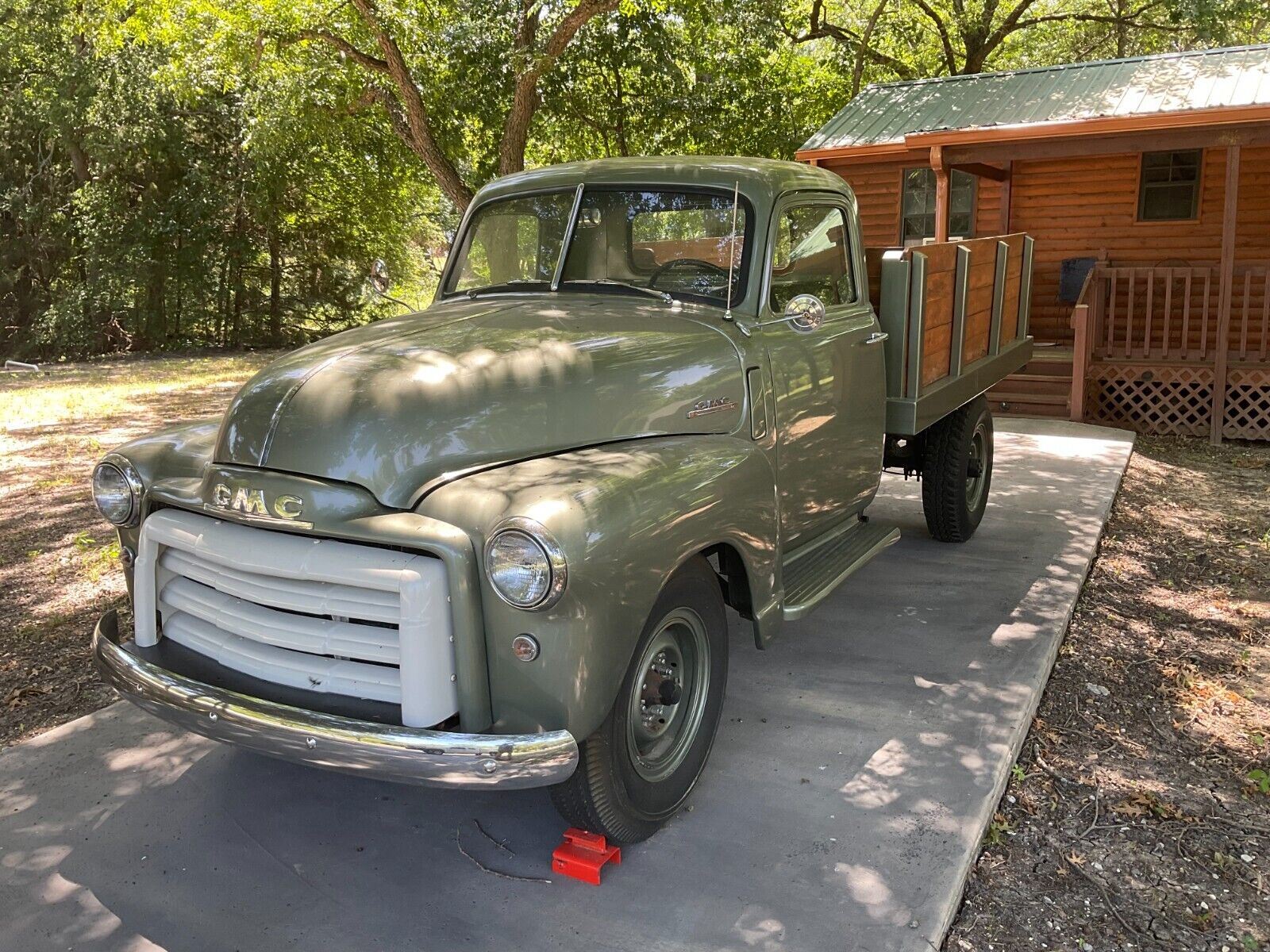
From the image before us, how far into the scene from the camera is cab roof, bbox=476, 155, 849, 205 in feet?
14.3

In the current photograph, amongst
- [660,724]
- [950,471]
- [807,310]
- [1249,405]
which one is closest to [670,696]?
[660,724]

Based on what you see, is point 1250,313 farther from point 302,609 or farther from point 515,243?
point 302,609

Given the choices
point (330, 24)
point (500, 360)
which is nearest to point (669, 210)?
point (500, 360)

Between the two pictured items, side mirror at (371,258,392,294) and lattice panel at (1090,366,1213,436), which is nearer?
side mirror at (371,258,392,294)

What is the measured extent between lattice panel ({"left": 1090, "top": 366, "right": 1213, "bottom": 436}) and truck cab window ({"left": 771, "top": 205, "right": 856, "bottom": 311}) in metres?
7.52

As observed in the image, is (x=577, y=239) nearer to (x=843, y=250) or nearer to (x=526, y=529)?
(x=843, y=250)

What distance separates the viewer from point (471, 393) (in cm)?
319

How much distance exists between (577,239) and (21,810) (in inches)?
114

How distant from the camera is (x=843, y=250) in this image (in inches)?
195

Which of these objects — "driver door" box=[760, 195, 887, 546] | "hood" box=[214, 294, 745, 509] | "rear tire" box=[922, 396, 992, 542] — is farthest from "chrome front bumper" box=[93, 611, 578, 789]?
"rear tire" box=[922, 396, 992, 542]

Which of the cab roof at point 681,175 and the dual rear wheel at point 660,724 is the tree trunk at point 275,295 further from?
the dual rear wheel at point 660,724

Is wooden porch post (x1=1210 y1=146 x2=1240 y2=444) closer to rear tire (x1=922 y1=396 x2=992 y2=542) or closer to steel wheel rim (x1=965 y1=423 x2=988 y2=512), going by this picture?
steel wheel rim (x1=965 y1=423 x2=988 y2=512)

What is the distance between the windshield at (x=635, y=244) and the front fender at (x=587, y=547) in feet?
3.74

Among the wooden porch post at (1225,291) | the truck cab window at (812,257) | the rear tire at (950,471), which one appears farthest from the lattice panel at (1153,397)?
the truck cab window at (812,257)
